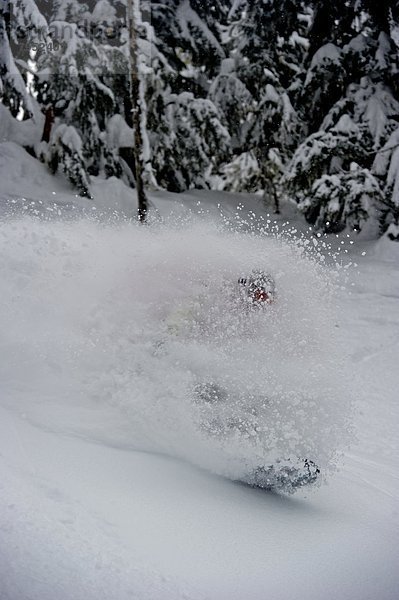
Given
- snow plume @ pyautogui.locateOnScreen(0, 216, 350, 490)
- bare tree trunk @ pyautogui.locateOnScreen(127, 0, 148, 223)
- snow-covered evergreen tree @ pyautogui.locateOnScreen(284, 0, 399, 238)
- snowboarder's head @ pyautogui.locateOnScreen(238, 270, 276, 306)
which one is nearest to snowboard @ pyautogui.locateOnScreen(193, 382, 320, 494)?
snow plume @ pyautogui.locateOnScreen(0, 216, 350, 490)

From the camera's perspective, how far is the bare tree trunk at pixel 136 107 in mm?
13062

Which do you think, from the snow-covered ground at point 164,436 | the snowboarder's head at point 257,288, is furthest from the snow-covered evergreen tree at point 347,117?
the snowboarder's head at point 257,288

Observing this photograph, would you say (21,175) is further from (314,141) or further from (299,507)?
(299,507)

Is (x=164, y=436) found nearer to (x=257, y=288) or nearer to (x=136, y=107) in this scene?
(x=257, y=288)

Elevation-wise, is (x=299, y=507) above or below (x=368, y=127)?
above

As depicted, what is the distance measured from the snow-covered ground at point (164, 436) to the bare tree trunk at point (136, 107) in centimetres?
672

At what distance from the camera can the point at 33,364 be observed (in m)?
4.33

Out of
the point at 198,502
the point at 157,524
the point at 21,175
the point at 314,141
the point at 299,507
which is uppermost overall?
the point at 157,524

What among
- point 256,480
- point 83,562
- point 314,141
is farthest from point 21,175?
point 83,562

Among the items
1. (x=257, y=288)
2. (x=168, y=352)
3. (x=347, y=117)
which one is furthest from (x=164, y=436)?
(x=347, y=117)

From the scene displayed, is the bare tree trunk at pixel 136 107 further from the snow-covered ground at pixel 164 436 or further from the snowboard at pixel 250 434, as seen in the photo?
the snowboard at pixel 250 434

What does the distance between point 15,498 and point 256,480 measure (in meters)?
1.83

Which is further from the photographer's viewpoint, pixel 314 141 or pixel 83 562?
pixel 314 141

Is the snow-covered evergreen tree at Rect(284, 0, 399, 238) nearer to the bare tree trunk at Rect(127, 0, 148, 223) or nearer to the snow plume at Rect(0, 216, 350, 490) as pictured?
the bare tree trunk at Rect(127, 0, 148, 223)
